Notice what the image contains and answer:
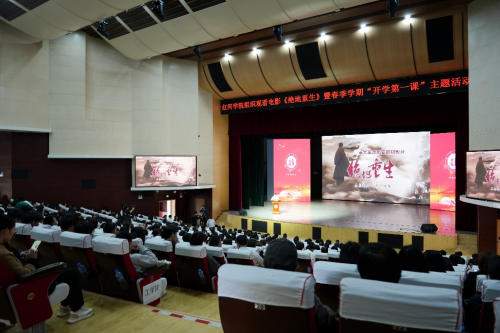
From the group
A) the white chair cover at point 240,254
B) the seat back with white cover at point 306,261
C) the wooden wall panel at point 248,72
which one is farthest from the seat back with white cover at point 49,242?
the wooden wall panel at point 248,72

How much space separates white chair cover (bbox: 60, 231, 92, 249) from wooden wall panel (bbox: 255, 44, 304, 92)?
34.9 ft

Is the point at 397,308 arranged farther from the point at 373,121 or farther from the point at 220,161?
the point at 220,161

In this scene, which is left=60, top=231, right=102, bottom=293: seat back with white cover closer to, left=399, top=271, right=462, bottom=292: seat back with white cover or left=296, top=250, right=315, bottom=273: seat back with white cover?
left=296, top=250, right=315, bottom=273: seat back with white cover

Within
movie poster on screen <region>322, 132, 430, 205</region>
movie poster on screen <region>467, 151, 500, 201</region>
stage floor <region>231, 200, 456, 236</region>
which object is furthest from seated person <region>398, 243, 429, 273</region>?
movie poster on screen <region>322, 132, 430, 205</region>

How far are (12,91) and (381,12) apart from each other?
1166 cm

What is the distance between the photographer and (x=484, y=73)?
861cm

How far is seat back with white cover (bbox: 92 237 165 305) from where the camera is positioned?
3.40 meters

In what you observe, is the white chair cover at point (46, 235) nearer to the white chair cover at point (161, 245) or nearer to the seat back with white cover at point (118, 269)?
the seat back with white cover at point (118, 269)

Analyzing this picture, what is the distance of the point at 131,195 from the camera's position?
1390cm

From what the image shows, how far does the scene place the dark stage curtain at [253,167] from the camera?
A: 16.9 m

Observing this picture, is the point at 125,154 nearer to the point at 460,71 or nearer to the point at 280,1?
the point at 280,1

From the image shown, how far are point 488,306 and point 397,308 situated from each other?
3.09 ft

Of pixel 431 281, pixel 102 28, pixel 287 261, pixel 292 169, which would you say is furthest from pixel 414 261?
pixel 292 169

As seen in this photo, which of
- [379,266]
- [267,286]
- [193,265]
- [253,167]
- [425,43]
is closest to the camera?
[267,286]
